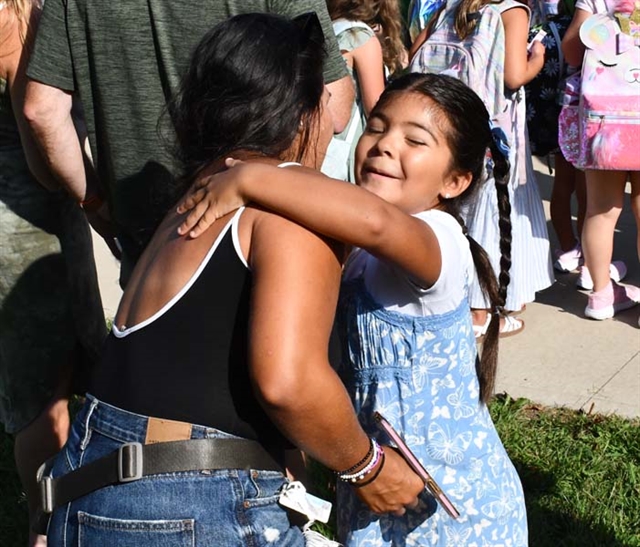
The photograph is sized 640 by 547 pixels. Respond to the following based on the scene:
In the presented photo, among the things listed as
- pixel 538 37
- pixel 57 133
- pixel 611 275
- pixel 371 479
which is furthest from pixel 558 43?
pixel 371 479

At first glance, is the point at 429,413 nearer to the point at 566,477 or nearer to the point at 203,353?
the point at 203,353

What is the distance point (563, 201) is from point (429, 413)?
12.4ft

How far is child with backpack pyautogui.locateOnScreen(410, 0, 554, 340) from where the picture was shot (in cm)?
464

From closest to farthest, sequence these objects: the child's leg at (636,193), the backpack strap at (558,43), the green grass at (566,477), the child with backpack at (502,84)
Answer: the green grass at (566,477) < the child with backpack at (502,84) < the child's leg at (636,193) < the backpack strap at (558,43)

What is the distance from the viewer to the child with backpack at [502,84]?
4.64 m

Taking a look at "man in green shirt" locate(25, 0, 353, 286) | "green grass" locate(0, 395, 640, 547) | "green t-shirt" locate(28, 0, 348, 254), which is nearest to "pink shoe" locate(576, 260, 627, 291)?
"green grass" locate(0, 395, 640, 547)

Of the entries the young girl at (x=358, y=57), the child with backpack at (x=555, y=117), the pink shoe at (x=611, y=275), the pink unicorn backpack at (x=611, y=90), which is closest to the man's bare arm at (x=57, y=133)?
the young girl at (x=358, y=57)

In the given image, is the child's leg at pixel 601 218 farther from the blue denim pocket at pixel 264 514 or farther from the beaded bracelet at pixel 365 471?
the blue denim pocket at pixel 264 514

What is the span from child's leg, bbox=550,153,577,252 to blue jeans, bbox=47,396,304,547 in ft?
13.8

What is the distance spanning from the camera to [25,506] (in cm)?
406

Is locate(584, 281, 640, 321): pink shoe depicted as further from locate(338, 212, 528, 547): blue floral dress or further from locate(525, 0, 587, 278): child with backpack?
locate(338, 212, 528, 547): blue floral dress

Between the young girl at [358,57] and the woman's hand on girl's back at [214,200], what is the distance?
5.87ft

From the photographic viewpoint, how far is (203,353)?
1.89m

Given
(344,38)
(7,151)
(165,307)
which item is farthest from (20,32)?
(165,307)
